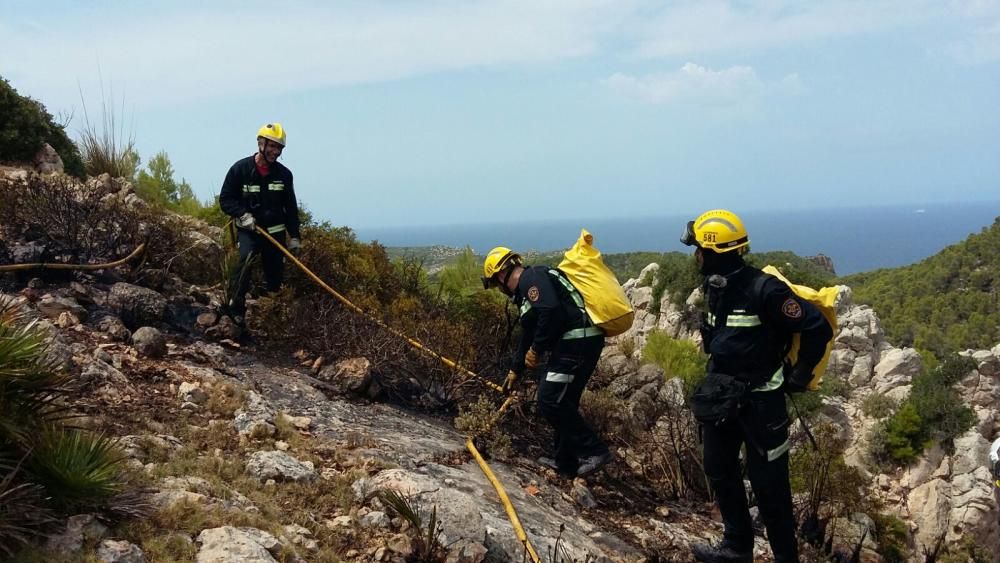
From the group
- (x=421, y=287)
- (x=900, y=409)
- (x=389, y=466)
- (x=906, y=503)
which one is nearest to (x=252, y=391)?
(x=389, y=466)

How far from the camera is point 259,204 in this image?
7.34 meters

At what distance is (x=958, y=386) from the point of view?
1792 centimetres

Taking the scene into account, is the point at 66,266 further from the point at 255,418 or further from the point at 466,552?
the point at 466,552

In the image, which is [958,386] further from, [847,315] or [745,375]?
[745,375]

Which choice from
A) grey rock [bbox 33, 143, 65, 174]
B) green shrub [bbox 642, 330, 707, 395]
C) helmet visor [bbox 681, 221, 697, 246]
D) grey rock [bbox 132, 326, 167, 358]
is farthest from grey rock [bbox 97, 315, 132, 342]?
green shrub [bbox 642, 330, 707, 395]

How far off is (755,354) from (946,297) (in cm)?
3779

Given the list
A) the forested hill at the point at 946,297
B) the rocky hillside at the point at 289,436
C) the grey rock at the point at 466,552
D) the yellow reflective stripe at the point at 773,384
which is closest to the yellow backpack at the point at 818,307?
the yellow reflective stripe at the point at 773,384

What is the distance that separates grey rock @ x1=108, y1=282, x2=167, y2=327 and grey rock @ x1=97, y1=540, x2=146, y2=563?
407 centimetres

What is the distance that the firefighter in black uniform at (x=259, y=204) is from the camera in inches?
280

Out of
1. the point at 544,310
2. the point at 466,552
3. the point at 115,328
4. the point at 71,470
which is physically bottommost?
the point at 466,552

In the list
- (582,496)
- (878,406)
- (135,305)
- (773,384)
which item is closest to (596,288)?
(773,384)

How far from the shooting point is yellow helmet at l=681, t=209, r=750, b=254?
14.9ft

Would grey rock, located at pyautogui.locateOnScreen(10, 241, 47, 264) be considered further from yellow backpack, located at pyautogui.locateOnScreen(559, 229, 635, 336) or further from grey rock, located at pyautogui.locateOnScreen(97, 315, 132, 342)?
yellow backpack, located at pyautogui.locateOnScreen(559, 229, 635, 336)

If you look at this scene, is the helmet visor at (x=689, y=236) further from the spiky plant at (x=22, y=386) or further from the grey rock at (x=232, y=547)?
the spiky plant at (x=22, y=386)
